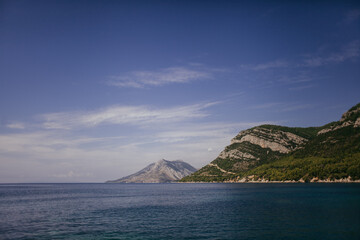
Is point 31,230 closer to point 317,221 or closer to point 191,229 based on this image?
point 191,229

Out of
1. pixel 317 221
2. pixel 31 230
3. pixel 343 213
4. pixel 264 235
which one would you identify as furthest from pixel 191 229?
pixel 343 213

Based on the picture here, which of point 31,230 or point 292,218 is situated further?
point 292,218

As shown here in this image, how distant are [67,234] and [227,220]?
1369 inches

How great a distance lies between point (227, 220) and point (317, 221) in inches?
758

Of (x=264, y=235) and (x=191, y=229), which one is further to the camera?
(x=191, y=229)

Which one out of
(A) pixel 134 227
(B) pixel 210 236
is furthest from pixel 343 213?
(A) pixel 134 227

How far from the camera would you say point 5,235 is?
4731 cm

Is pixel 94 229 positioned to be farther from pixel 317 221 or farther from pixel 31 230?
pixel 317 221

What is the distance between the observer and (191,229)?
4962 cm

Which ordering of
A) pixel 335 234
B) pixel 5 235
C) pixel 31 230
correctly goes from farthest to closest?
pixel 31 230, pixel 5 235, pixel 335 234

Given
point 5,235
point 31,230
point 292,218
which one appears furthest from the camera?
point 292,218

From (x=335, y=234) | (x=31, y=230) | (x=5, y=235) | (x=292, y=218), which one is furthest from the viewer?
(x=292, y=218)

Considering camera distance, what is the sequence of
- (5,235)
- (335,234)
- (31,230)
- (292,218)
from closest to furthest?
(335,234), (5,235), (31,230), (292,218)

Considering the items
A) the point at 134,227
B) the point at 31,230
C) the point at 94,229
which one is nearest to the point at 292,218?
the point at 134,227
